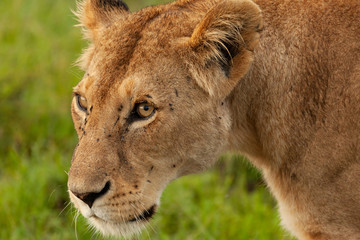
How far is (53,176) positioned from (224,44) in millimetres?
2054

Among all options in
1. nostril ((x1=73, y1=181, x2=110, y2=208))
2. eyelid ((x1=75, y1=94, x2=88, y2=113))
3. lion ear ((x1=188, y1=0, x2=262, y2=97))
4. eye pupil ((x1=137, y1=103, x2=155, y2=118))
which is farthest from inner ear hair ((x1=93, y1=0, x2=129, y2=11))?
nostril ((x1=73, y1=181, x2=110, y2=208))

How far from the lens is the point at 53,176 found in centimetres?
455

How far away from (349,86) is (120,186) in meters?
1.12

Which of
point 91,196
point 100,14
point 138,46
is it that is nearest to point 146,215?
point 91,196

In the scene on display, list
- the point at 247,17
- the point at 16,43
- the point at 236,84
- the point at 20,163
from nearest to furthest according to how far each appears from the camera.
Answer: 1. the point at 247,17
2. the point at 236,84
3. the point at 20,163
4. the point at 16,43

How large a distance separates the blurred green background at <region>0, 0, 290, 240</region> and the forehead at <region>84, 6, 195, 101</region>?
0.97m

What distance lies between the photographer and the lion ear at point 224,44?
2861 millimetres

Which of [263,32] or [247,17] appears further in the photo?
[263,32]

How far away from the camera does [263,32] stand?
10.1 ft

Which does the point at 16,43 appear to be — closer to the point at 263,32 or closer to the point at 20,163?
the point at 20,163

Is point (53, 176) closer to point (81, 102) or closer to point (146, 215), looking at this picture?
point (81, 102)

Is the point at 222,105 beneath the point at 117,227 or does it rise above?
above

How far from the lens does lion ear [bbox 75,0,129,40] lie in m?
3.43

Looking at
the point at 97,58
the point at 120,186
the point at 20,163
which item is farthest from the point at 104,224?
the point at 20,163
